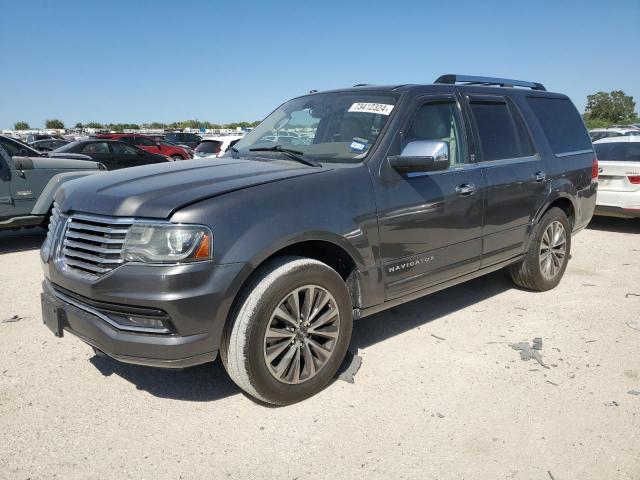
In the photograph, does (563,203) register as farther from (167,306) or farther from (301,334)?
(167,306)

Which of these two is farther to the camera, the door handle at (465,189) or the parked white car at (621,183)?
the parked white car at (621,183)

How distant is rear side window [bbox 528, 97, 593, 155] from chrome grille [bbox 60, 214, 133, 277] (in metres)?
3.98

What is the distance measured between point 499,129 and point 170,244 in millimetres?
3104

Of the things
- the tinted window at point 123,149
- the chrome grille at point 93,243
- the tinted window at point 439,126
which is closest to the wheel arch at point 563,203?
the tinted window at point 439,126

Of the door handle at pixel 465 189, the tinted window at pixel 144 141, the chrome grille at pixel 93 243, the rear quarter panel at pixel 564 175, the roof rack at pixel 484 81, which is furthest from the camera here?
the tinted window at pixel 144 141

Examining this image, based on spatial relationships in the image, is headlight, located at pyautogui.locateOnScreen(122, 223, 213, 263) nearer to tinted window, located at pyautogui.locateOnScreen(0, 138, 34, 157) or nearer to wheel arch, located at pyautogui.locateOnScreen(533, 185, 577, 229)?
wheel arch, located at pyautogui.locateOnScreen(533, 185, 577, 229)

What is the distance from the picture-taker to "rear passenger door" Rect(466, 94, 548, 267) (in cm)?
417

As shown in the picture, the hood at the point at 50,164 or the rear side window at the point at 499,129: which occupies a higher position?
the rear side window at the point at 499,129

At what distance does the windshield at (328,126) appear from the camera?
3.58 m

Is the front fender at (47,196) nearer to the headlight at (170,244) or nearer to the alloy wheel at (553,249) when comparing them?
the headlight at (170,244)

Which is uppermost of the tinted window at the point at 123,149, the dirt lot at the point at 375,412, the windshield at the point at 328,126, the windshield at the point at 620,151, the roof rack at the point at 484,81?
the roof rack at the point at 484,81

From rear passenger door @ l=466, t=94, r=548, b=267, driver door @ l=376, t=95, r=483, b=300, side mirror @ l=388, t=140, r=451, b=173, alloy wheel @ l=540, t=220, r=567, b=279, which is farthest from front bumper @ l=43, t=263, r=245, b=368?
alloy wheel @ l=540, t=220, r=567, b=279

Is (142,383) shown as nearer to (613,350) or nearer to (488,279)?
(613,350)

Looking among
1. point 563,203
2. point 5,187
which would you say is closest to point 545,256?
point 563,203
